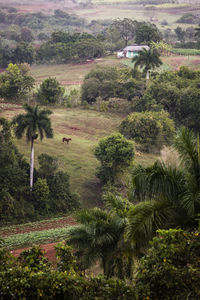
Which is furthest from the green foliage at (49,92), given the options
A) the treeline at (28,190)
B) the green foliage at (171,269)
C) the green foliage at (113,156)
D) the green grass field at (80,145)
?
the green foliage at (171,269)

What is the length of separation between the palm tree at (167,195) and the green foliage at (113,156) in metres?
21.3

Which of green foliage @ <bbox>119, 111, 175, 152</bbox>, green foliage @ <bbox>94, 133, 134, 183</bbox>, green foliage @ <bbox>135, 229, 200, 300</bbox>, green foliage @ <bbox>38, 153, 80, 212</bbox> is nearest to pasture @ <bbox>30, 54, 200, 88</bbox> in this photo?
green foliage @ <bbox>119, 111, 175, 152</bbox>

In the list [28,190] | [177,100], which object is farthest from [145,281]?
[177,100]

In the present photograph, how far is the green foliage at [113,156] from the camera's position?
103ft

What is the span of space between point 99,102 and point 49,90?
7754 millimetres

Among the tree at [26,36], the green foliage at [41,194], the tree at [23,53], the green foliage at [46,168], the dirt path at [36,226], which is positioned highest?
the tree at [26,36]

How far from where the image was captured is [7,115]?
4631cm

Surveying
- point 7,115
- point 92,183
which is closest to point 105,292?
point 92,183

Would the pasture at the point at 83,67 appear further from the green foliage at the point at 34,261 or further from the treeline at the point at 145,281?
the treeline at the point at 145,281

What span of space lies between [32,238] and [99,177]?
1228cm

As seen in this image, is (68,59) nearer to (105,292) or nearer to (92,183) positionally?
(92,183)

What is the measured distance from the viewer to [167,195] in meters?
9.52

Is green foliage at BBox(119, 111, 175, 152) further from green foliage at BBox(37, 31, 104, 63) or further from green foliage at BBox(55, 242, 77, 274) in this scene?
green foliage at BBox(37, 31, 104, 63)

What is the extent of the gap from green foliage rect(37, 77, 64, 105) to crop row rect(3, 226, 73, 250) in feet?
110
